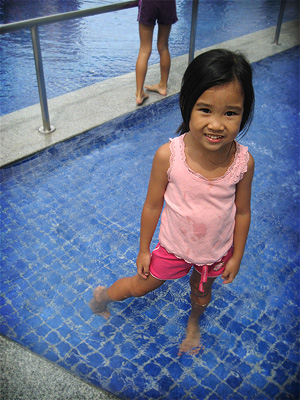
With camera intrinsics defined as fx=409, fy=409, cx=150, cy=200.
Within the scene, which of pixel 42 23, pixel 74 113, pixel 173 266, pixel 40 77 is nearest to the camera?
pixel 173 266

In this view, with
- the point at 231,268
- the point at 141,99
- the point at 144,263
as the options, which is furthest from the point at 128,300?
the point at 141,99

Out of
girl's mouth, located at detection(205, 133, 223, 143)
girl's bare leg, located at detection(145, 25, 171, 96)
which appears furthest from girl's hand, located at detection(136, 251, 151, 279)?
girl's bare leg, located at detection(145, 25, 171, 96)

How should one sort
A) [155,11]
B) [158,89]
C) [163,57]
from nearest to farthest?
[155,11]
[163,57]
[158,89]

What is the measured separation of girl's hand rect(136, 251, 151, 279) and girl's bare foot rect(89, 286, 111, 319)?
50cm

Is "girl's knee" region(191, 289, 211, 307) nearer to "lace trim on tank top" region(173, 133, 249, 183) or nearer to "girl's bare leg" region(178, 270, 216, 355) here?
"girl's bare leg" region(178, 270, 216, 355)

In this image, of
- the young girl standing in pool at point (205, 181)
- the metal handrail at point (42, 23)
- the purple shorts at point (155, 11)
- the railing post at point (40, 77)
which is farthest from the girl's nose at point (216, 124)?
the purple shorts at point (155, 11)

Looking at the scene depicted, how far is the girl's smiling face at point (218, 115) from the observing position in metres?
1.55

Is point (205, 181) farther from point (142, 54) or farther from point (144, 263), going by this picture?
point (142, 54)

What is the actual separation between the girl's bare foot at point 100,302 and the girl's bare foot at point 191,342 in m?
0.49

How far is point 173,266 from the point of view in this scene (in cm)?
197

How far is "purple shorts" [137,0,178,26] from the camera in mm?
4145

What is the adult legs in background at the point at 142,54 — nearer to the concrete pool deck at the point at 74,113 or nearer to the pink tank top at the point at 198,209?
the concrete pool deck at the point at 74,113

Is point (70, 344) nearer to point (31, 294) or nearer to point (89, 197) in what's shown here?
point (31, 294)

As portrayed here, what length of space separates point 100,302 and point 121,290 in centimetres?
30
